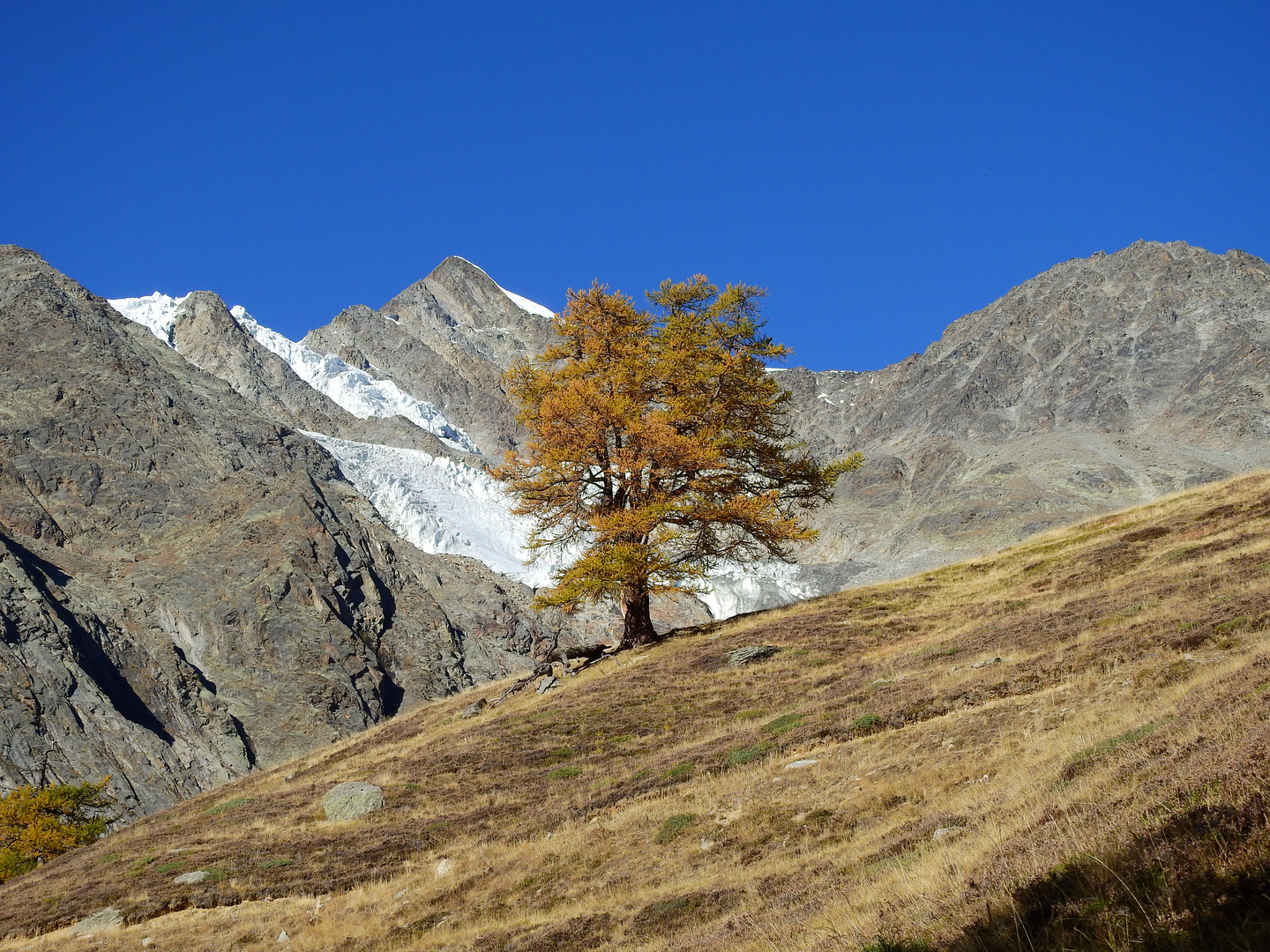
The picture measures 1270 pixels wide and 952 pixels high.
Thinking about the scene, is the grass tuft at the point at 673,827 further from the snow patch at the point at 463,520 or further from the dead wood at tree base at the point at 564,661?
the snow patch at the point at 463,520

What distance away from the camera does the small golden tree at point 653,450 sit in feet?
98.3

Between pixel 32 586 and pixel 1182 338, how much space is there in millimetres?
204861

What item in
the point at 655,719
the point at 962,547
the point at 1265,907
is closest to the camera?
the point at 1265,907

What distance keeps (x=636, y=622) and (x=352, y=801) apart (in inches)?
567

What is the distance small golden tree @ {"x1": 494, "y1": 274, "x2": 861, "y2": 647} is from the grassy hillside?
3.56 m

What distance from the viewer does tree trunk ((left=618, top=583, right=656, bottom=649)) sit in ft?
107

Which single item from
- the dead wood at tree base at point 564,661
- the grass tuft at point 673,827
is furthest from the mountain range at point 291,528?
the grass tuft at point 673,827

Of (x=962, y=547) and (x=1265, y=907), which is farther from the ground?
(x=1265, y=907)

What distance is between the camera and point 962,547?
137 m

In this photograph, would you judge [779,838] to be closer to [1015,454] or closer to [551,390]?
[551,390]

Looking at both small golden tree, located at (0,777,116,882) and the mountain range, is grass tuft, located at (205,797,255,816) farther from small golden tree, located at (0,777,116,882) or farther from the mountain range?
the mountain range

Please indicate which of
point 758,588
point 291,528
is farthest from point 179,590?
point 758,588

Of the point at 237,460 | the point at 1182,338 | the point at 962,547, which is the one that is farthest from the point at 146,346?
the point at 1182,338

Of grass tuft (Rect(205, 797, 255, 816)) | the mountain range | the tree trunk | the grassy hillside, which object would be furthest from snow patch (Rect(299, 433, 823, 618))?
the grassy hillside
